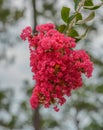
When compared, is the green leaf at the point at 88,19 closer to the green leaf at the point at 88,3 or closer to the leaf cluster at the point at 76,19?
the leaf cluster at the point at 76,19

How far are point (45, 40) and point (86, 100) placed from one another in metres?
19.3

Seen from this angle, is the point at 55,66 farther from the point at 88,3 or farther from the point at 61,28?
the point at 88,3

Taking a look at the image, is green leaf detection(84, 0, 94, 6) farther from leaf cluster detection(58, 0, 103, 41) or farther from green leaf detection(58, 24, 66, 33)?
green leaf detection(58, 24, 66, 33)

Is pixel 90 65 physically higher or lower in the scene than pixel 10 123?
higher

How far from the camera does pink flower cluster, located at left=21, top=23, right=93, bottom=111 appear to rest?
108 inches

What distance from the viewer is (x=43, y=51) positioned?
9.05ft

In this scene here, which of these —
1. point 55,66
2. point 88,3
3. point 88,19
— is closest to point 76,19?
point 88,19

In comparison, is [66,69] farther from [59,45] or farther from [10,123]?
[10,123]

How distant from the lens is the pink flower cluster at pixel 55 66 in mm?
2738

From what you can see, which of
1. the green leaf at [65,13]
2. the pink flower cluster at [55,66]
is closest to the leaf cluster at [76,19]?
the green leaf at [65,13]

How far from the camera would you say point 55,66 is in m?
2.72

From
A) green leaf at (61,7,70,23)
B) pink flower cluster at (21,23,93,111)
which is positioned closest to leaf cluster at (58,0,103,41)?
green leaf at (61,7,70,23)

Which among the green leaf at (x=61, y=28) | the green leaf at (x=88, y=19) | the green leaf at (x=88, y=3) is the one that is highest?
the green leaf at (x=88, y=3)

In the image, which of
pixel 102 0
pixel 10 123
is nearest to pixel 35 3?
pixel 10 123
